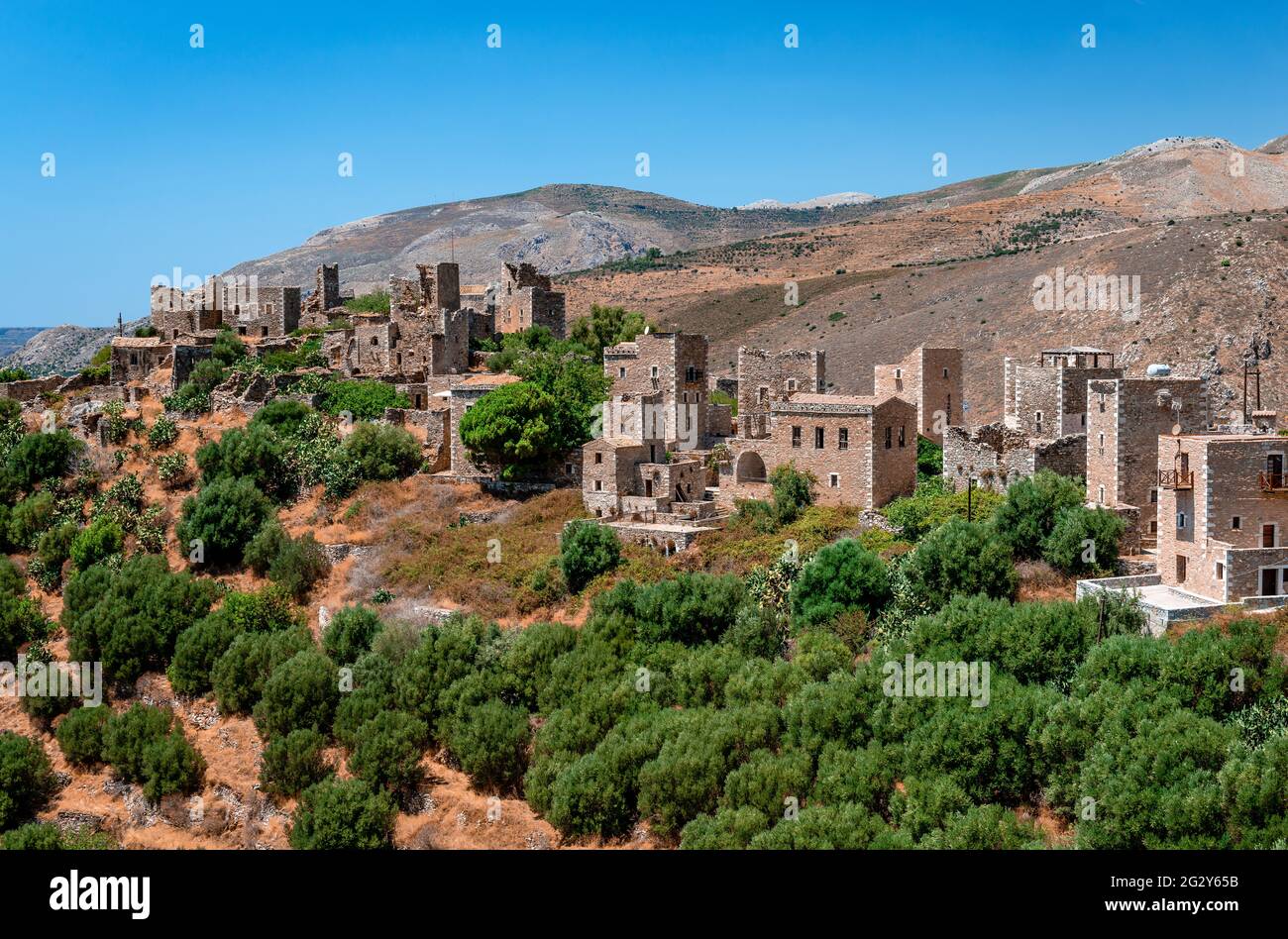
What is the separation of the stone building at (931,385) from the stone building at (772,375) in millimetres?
2546

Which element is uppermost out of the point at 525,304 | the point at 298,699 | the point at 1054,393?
the point at 525,304

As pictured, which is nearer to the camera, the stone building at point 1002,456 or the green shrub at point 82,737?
the green shrub at point 82,737

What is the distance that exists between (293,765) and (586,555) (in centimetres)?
897

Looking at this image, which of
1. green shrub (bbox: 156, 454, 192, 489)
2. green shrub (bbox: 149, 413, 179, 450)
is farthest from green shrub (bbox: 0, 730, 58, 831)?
green shrub (bbox: 149, 413, 179, 450)

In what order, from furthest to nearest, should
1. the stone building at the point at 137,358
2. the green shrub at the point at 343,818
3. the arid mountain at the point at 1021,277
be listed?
1. the arid mountain at the point at 1021,277
2. the stone building at the point at 137,358
3. the green shrub at the point at 343,818

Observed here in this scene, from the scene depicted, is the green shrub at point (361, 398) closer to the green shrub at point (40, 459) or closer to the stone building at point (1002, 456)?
the green shrub at point (40, 459)

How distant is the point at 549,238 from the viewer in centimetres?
16212

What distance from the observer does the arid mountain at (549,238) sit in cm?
15525

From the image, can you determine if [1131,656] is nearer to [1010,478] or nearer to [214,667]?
[1010,478]

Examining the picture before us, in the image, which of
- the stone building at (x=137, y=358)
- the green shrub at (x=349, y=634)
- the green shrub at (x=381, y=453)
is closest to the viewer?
the green shrub at (x=349, y=634)

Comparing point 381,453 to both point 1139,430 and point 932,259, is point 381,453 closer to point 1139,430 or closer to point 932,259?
point 1139,430

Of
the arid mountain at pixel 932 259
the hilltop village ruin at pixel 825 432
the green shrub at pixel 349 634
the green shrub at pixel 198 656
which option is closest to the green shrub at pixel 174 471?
the hilltop village ruin at pixel 825 432

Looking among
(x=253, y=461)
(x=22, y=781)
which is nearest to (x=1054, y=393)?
(x=253, y=461)

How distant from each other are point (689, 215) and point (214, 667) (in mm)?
160431
